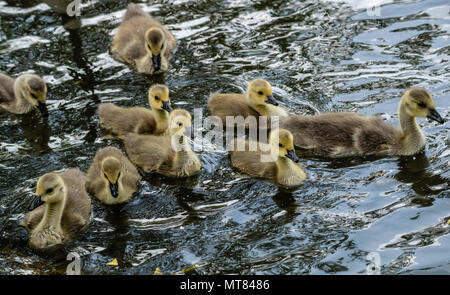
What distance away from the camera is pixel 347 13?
9.47 metres

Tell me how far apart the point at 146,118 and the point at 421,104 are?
8.80ft

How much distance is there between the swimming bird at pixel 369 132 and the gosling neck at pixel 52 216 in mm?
2384

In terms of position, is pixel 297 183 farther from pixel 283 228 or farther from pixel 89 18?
pixel 89 18

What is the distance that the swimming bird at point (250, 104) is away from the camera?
7.36 metres

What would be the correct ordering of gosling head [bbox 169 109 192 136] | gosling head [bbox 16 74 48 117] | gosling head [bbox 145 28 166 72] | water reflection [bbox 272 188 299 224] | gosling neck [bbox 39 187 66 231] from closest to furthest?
gosling neck [bbox 39 187 66 231] → water reflection [bbox 272 188 299 224] → gosling head [bbox 169 109 192 136] → gosling head [bbox 16 74 48 117] → gosling head [bbox 145 28 166 72]

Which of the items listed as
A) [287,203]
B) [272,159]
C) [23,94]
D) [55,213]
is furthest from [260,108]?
[23,94]

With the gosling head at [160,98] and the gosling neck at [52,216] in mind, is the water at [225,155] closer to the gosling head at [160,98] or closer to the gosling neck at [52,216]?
the gosling neck at [52,216]

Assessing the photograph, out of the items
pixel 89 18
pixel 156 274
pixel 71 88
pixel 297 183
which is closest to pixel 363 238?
pixel 297 183

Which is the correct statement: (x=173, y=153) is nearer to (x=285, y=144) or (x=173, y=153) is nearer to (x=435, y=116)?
(x=285, y=144)

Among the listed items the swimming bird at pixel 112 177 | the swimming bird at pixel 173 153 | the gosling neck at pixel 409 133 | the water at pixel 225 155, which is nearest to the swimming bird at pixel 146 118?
the water at pixel 225 155

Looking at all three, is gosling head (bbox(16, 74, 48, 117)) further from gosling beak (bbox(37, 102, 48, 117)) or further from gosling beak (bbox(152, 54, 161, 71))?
gosling beak (bbox(152, 54, 161, 71))

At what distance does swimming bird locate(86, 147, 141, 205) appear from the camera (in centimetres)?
620

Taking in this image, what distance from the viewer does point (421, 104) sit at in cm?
678

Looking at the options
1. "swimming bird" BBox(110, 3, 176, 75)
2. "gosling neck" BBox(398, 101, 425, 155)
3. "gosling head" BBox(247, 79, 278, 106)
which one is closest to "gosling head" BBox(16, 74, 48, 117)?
"swimming bird" BBox(110, 3, 176, 75)
